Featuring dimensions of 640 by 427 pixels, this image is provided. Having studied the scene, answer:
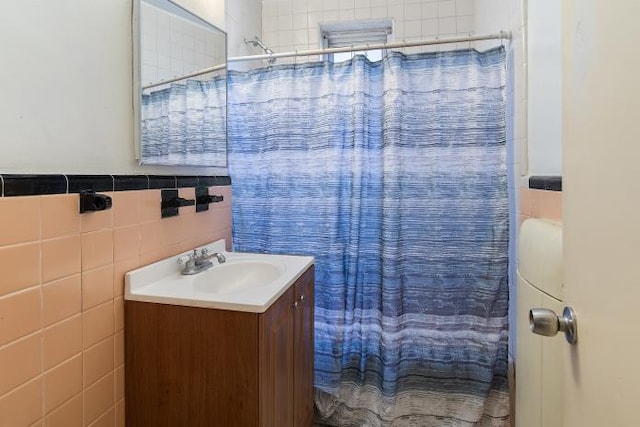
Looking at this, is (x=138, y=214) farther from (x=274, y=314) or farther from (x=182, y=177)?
(x=274, y=314)

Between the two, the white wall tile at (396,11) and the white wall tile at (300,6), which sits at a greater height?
the white wall tile at (300,6)

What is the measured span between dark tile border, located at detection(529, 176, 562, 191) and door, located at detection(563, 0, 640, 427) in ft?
2.22

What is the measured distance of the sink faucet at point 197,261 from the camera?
5.03ft

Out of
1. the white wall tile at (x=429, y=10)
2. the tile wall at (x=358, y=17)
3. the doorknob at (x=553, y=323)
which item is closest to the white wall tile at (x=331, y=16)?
the tile wall at (x=358, y=17)

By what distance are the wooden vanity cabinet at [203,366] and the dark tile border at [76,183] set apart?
1.29 feet

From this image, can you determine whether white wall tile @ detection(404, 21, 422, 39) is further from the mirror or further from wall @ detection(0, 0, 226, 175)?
wall @ detection(0, 0, 226, 175)

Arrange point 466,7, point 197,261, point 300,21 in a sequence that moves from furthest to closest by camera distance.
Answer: point 300,21 < point 466,7 < point 197,261

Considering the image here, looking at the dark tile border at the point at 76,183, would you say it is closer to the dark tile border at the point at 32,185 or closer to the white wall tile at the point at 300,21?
the dark tile border at the point at 32,185

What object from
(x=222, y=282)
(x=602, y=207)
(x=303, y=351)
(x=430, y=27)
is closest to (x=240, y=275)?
(x=222, y=282)

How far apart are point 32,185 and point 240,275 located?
0.92 metres

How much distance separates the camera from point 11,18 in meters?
0.94

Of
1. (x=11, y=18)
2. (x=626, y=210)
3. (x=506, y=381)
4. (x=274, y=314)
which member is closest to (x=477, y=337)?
(x=506, y=381)

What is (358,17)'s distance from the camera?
8.77ft

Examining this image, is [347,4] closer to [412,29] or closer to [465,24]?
[412,29]
